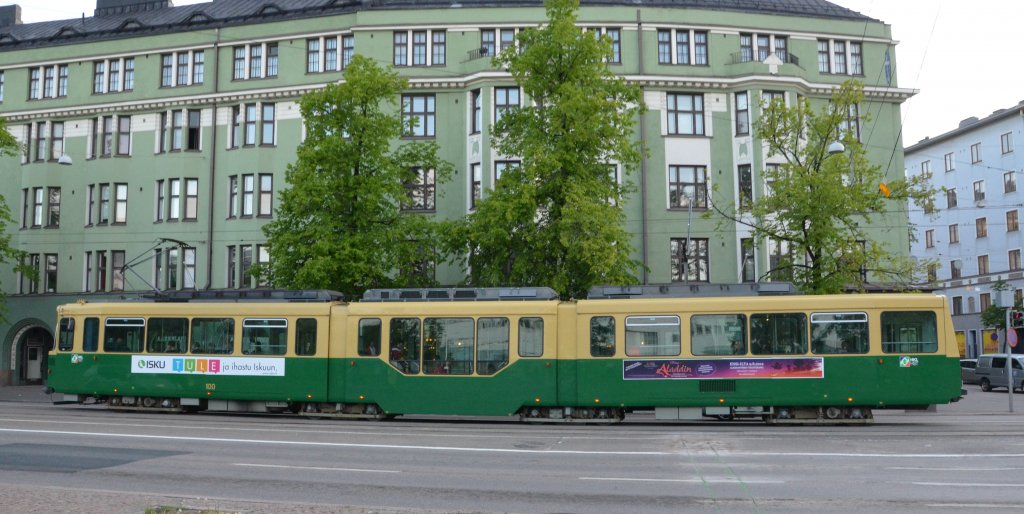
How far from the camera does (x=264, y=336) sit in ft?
71.5

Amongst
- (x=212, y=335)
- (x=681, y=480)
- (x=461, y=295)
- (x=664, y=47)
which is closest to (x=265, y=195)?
(x=212, y=335)

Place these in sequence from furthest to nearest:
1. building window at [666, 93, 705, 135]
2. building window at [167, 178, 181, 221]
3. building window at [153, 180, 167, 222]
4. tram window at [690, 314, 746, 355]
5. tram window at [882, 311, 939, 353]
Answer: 1. building window at [153, 180, 167, 222]
2. building window at [167, 178, 181, 221]
3. building window at [666, 93, 705, 135]
4. tram window at [690, 314, 746, 355]
5. tram window at [882, 311, 939, 353]

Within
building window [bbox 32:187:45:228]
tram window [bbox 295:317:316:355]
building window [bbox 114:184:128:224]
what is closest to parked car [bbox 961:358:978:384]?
tram window [bbox 295:317:316:355]

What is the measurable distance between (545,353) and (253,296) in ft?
25.2

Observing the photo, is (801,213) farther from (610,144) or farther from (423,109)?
(423,109)

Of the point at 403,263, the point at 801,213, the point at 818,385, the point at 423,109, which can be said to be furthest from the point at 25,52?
the point at 818,385

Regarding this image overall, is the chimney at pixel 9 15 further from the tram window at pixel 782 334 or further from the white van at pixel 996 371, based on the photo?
the white van at pixel 996 371

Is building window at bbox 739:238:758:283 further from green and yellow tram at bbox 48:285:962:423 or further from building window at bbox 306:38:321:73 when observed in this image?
building window at bbox 306:38:321:73

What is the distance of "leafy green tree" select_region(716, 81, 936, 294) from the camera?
85.1 feet

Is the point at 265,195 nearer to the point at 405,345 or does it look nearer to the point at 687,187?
the point at 687,187

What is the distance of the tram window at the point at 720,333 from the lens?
19500 millimetres

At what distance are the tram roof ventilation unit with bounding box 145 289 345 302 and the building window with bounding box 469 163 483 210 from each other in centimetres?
1322

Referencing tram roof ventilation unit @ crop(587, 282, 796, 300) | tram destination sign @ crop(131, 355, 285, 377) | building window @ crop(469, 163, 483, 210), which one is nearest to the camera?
tram roof ventilation unit @ crop(587, 282, 796, 300)

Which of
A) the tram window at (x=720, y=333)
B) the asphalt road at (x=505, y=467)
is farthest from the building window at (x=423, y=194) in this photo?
the tram window at (x=720, y=333)
